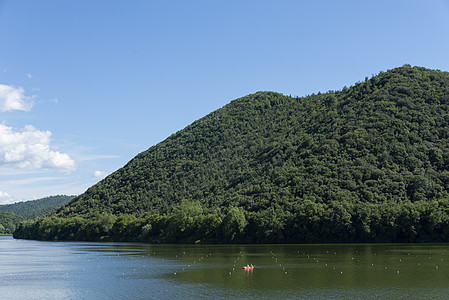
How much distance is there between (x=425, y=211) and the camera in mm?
121500

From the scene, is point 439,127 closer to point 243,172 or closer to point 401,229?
point 401,229

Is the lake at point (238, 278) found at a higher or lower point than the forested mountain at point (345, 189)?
lower

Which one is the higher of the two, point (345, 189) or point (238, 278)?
point (345, 189)

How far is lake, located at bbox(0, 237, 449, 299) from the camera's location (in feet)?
164

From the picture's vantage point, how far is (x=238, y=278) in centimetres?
6012

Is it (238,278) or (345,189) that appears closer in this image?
(238,278)

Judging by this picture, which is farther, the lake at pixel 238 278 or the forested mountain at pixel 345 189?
the forested mountain at pixel 345 189

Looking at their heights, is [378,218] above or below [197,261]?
above

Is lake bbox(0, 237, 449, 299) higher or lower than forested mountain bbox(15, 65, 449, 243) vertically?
lower

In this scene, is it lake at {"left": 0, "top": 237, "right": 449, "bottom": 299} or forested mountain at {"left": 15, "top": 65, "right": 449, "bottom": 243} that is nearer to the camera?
lake at {"left": 0, "top": 237, "right": 449, "bottom": 299}

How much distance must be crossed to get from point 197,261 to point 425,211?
72470 millimetres

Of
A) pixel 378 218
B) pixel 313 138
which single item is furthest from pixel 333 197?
pixel 313 138

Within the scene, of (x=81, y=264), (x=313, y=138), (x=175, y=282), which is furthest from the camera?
(x=313, y=138)

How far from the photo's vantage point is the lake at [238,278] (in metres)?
49.9
